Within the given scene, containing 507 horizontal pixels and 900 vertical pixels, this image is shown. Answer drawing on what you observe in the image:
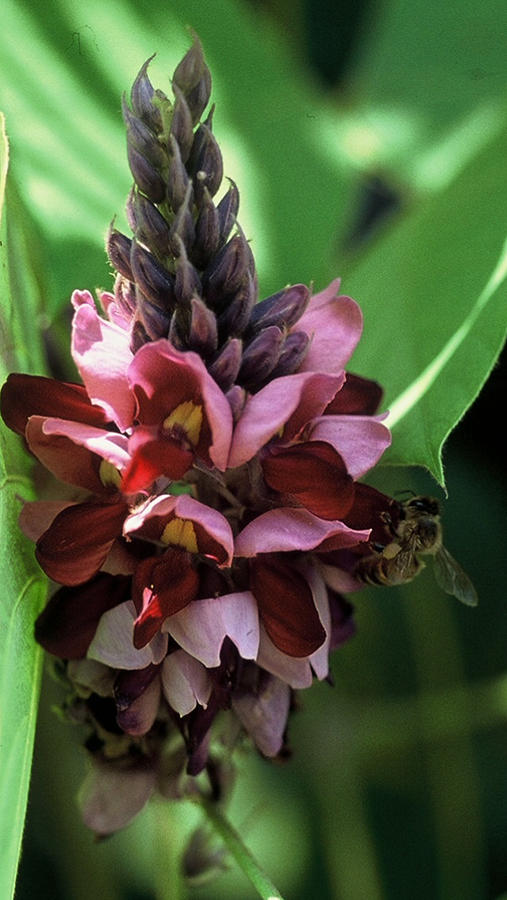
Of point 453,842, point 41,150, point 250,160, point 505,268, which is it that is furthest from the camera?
point 453,842

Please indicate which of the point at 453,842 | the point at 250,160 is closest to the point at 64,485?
the point at 250,160

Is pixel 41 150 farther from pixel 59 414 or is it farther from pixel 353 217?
pixel 353 217

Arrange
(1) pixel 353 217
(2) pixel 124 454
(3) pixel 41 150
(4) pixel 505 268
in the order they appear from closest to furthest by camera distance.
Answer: (2) pixel 124 454 < (4) pixel 505 268 < (3) pixel 41 150 < (1) pixel 353 217

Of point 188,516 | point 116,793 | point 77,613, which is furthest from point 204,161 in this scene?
point 116,793

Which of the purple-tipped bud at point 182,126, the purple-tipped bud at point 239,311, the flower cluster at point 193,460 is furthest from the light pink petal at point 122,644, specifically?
the purple-tipped bud at point 182,126

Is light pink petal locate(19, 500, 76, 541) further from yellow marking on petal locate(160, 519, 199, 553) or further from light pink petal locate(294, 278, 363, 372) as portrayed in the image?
light pink petal locate(294, 278, 363, 372)

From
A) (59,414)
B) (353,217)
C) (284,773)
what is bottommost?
(284,773)

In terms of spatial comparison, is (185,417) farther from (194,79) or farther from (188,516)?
(194,79)

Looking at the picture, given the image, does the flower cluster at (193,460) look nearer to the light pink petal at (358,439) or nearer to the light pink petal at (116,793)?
the light pink petal at (358,439)
